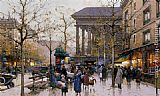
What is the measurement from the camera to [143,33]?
66.2 meters

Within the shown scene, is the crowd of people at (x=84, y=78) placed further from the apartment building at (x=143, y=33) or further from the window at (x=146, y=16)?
the window at (x=146, y=16)

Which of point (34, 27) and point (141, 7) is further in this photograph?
point (141, 7)

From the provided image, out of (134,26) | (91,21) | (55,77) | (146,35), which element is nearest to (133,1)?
(134,26)

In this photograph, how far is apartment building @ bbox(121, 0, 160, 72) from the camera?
2245 inches

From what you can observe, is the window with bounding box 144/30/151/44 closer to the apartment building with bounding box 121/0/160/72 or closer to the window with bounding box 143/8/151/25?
the apartment building with bounding box 121/0/160/72

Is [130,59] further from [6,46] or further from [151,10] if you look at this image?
[6,46]

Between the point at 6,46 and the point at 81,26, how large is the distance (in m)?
42.7


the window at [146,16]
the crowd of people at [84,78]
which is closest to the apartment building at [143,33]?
the window at [146,16]

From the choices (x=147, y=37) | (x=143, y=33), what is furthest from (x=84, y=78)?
(x=143, y=33)

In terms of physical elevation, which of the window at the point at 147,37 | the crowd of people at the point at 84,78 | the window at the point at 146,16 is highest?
the window at the point at 146,16

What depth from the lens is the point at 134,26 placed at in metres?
76.2

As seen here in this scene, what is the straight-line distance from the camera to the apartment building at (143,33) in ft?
187

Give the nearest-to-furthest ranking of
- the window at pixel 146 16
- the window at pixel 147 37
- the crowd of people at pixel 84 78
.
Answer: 1. the crowd of people at pixel 84 78
2. the window at pixel 147 37
3. the window at pixel 146 16

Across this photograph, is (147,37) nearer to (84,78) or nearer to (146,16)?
(146,16)
